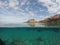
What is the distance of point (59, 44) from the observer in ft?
6.71

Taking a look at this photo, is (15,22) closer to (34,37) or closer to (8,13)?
(8,13)

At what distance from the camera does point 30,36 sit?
2057 millimetres

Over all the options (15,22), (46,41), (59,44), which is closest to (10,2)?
(15,22)

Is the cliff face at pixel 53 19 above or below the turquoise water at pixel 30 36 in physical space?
above

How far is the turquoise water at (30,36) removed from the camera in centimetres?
204

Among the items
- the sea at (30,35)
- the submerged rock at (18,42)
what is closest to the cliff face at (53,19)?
the sea at (30,35)

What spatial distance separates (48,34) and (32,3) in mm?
416

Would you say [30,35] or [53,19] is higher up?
[53,19]

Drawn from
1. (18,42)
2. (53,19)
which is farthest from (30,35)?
(53,19)

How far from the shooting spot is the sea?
6.71 ft

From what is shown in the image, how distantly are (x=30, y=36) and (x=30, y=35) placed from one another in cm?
1

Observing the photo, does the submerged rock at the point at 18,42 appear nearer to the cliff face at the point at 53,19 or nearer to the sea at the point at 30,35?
the sea at the point at 30,35

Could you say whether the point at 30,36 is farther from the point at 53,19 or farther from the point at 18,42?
the point at 53,19

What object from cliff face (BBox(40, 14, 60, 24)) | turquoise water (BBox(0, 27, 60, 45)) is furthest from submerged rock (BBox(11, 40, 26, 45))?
cliff face (BBox(40, 14, 60, 24))
